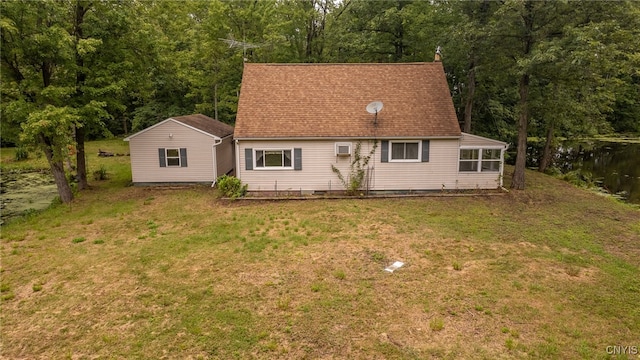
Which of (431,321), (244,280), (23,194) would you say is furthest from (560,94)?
(23,194)

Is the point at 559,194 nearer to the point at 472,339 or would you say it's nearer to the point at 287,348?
the point at 472,339

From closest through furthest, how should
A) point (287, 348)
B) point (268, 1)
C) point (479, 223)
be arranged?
point (287, 348) < point (479, 223) < point (268, 1)

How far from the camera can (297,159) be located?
585 inches

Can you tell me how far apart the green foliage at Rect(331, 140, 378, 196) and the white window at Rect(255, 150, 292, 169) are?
1861mm

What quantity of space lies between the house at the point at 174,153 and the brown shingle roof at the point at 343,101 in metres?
2.60

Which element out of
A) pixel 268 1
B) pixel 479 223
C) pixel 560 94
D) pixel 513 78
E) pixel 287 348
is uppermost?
pixel 268 1

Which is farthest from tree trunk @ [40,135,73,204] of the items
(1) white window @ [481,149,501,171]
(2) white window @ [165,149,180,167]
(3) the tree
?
(1) white window @ [481,149,501,171]

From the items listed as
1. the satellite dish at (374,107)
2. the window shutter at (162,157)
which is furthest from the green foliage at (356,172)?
the window shutter at (162,157)

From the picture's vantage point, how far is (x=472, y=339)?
5.98 meters

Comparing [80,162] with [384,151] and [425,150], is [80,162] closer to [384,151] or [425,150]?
[384,151]

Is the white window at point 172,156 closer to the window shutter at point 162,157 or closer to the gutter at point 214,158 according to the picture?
the window shutter at point 162,157

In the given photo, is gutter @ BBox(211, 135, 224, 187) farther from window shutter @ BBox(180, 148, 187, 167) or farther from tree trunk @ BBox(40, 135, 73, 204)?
tree trunk @ BBox(40, 135, 73, 204)

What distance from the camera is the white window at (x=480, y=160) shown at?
49.5 feet

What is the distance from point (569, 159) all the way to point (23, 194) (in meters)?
33.6
